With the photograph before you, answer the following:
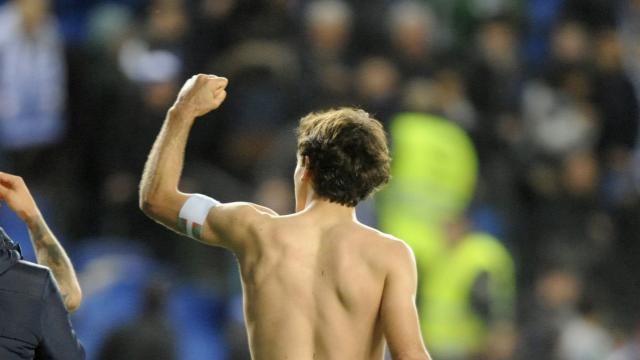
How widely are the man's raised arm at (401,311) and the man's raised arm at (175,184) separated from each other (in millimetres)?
501

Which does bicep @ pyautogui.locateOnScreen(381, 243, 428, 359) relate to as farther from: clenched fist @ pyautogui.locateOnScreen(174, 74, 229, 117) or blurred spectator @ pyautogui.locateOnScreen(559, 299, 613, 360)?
blurred spectator @ pyautogui.locateOnScreen(559, 299, 613, 360)

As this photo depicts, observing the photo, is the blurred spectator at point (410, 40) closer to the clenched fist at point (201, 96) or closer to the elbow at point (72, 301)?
the clenched fist at point (201, 96)

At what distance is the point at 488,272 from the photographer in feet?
29.2

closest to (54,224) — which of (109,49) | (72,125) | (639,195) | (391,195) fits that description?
(72,125)

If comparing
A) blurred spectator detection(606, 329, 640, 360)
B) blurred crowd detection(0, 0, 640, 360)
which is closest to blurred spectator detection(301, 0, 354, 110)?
blurred crowd detection(0, 0, 640, 360)

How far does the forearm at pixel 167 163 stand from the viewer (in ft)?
13.9

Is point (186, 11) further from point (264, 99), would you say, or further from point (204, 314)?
point (204, 314)

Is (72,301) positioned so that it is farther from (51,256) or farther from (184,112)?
(184,112)

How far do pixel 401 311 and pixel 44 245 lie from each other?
3.74 feet

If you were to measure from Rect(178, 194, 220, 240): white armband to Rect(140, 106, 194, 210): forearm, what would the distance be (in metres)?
0.08

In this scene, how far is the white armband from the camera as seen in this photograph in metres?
4.18

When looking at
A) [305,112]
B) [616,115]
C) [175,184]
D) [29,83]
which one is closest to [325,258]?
[175,184]

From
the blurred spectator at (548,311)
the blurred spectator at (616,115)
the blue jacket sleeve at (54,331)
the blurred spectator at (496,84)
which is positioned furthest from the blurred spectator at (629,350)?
the blue jacket sleeve at (54,331)

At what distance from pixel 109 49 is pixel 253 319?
4.53 metres
